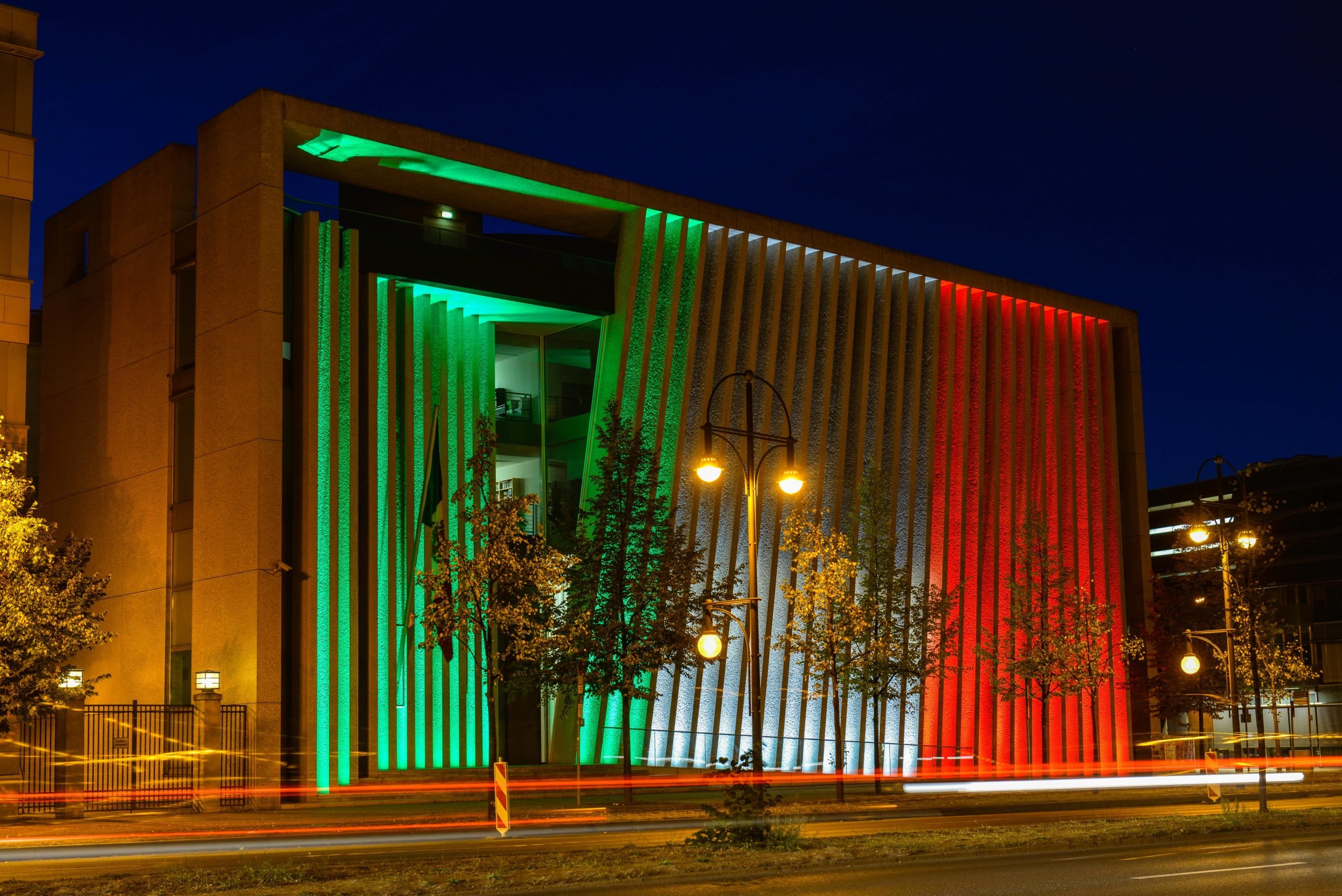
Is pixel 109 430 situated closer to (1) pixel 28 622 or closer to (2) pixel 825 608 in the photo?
A: (1) pixel 28 622

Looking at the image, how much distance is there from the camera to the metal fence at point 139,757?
29.8 metres

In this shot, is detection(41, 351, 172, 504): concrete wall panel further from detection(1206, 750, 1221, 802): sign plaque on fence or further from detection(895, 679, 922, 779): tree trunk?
detection(1206, 750, 1221, 802): sign plaque on fence

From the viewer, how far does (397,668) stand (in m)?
35.7

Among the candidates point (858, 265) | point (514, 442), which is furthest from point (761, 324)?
point (514, 442)

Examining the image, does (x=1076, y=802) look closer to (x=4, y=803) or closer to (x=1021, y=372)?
(x=1021, y=372)

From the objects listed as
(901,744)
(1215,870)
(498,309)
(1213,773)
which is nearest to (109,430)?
(498,309)

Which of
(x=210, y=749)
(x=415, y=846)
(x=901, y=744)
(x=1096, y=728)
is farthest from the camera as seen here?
(x=1096, y=728)

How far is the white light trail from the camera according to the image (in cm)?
3734

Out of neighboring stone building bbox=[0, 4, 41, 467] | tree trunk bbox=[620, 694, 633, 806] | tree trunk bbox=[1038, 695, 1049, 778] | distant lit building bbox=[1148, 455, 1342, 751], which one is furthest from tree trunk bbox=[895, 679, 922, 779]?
distant lit building bbox=[1148, 455, 1342, 751]

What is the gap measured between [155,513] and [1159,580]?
126 feet

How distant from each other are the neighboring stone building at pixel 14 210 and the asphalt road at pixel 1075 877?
2460cm

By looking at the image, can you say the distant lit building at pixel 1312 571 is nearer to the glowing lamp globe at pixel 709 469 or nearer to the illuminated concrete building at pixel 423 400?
the illuminated concrete building at pixel 423 400

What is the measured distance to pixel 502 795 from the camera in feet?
71.7

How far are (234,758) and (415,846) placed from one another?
1145cm
